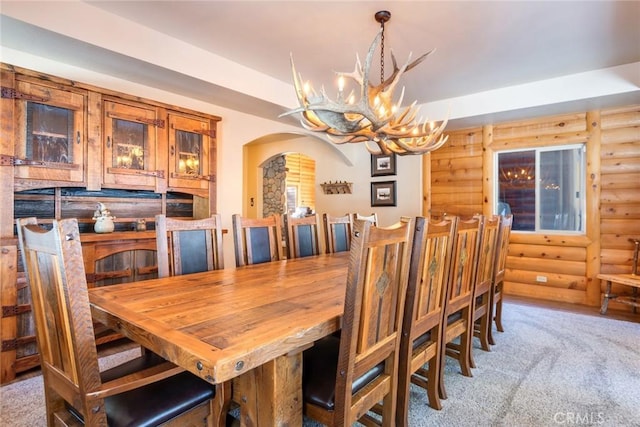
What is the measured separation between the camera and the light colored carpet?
1786 mm

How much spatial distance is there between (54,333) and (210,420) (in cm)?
64

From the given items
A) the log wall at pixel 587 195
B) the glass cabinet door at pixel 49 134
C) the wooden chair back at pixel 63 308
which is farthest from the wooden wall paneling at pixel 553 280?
the glass cabinet door at pixel 49 134

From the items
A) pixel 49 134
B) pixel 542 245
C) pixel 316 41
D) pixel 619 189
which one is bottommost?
pixel 542 245

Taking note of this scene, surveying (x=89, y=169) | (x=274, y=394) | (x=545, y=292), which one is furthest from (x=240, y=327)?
(x=545, y=292)

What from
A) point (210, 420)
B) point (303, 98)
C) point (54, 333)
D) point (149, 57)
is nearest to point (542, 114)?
point (303, 98)

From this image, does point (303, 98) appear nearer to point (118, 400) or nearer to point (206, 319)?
point (206, 319)

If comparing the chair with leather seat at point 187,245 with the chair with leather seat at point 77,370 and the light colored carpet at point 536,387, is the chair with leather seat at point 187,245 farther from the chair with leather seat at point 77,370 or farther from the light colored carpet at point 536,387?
the light colored carpet at point 536,387

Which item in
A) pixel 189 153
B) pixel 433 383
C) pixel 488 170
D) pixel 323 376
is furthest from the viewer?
pixel 488 170

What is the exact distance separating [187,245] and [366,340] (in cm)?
131

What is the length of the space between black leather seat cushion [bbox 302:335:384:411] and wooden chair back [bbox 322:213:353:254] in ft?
5.18

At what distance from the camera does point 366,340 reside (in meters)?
1.22

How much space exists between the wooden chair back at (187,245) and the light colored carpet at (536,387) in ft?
3.37

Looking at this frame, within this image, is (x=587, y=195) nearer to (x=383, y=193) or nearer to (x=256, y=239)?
(x=383, y=193)

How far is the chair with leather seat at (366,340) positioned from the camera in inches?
44.6
